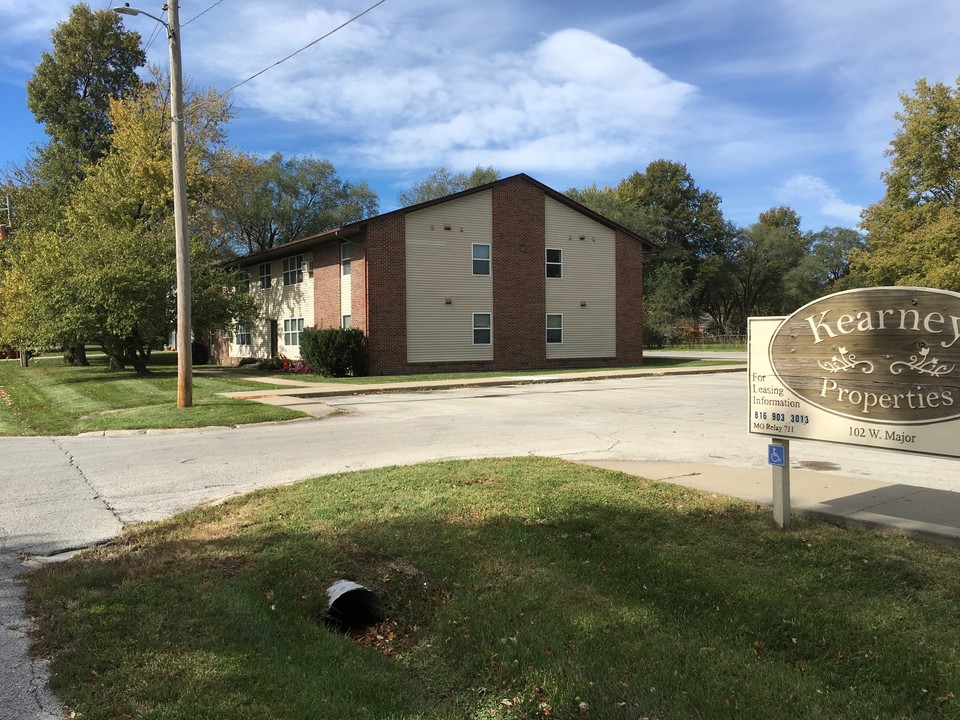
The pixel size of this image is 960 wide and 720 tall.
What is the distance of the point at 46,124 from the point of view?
42.1 m

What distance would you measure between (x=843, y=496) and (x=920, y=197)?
165ft

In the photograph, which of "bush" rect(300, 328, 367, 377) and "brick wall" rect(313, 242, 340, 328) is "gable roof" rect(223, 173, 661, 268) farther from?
"bush" rect(300, 328, 367, 377)

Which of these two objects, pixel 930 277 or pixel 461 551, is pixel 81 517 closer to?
pixel 461 551

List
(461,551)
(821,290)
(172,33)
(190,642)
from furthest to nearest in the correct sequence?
(821,290) → (172,33) → (461,551) → (190,642)

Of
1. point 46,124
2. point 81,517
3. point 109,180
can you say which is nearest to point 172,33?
point 81,517

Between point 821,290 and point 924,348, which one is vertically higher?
point 821,290

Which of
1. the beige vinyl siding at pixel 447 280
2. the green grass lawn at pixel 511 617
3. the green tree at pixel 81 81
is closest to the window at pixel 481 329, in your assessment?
the beige vinyl siding at pixel 447 280

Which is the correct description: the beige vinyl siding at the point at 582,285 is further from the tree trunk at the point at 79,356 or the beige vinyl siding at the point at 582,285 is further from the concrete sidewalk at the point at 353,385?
the tree trunk at the point at 79,356

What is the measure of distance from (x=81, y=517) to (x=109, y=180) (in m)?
26.1

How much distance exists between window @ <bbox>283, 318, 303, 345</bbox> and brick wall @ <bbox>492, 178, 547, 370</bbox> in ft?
30.4

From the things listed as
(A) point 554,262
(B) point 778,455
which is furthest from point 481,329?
(B) point 778,455

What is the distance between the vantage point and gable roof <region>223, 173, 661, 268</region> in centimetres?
2692

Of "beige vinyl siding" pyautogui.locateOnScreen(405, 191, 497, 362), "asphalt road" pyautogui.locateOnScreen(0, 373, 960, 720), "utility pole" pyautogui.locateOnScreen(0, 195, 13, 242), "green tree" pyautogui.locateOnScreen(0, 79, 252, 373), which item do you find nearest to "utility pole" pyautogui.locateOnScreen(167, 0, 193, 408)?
"asphalt road" pyautogui.locateOnScreen(0, 373, 960, 720)

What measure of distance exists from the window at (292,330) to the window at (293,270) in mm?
1826
